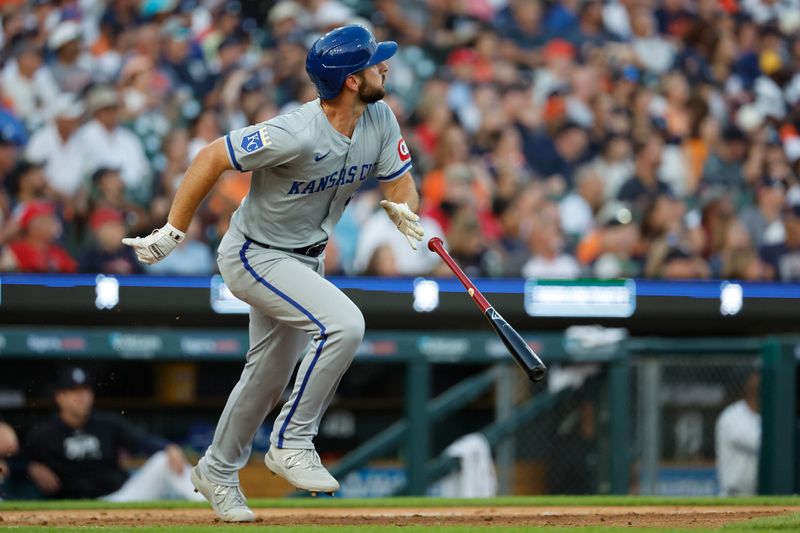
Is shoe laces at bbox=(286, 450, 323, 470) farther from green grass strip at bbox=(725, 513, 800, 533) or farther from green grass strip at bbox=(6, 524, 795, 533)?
green grass strip at bbox=(725, 513, 800, 533)

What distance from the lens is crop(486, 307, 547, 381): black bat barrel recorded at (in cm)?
490

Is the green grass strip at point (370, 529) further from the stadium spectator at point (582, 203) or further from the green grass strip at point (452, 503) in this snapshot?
the stadium spectator at point (582, 203)

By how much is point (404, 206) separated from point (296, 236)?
1.46 feet

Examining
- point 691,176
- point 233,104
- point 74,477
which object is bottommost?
point 74,477

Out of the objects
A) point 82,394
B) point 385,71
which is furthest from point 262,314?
point 82,394

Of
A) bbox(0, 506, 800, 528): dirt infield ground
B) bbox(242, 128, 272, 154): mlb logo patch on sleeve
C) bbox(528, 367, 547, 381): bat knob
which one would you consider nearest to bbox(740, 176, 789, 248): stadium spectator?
bbox(0, 506, 800, 528): dirt infield ground

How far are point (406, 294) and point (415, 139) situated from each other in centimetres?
200

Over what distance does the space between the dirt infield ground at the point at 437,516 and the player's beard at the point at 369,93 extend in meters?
1.64

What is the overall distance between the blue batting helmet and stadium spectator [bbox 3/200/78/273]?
415cm

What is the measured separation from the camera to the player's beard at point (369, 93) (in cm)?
485

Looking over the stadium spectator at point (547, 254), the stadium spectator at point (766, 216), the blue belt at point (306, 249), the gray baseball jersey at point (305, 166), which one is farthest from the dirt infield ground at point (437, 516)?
the stadium spectator at point (766, 216)

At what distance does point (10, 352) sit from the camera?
7.56m

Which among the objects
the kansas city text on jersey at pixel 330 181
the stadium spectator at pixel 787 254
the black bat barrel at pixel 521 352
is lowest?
the stadium spectator at pixel 787 254

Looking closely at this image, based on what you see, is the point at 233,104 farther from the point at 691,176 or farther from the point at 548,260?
the point at 691,176
